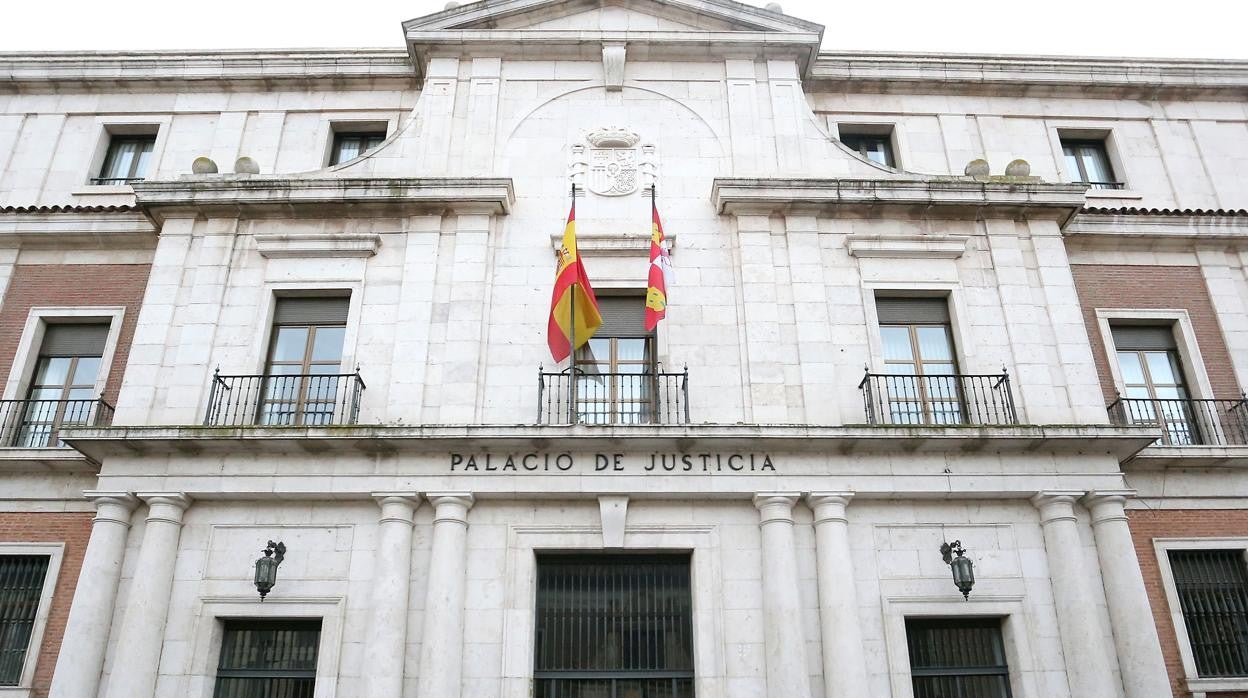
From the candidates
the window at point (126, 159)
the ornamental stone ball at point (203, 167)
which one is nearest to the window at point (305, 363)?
the ornamental stone ball at point (203, 167)

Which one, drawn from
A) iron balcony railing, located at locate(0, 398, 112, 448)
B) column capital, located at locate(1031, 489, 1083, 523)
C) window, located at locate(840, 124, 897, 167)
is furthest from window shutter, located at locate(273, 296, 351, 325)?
column capital, located at locate(1031, 489, 1083, 523)

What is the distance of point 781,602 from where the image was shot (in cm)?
1007

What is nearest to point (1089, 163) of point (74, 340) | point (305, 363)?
point (305, 363)

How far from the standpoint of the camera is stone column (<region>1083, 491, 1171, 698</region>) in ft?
32.2

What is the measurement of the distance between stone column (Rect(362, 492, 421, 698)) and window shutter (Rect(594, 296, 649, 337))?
353 cm

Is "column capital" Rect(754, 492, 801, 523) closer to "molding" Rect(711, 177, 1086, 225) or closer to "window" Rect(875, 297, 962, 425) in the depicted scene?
"window" Rect(875, 297, 962, 425)

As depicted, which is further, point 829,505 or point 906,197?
point 906,197

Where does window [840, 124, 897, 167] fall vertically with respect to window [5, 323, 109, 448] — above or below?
above

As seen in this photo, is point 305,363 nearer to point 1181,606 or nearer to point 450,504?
point 450,504

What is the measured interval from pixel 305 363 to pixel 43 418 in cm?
392

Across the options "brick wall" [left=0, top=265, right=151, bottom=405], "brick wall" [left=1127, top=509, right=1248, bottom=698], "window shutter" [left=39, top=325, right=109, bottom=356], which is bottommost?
"brick wall" [left=1127, top=509, right=1248, bottom=698]

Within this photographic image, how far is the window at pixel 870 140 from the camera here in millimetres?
14828

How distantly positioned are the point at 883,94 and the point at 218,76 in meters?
11.4

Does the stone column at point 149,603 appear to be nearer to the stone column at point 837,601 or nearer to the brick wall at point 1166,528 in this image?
the stone column at point 837,601
